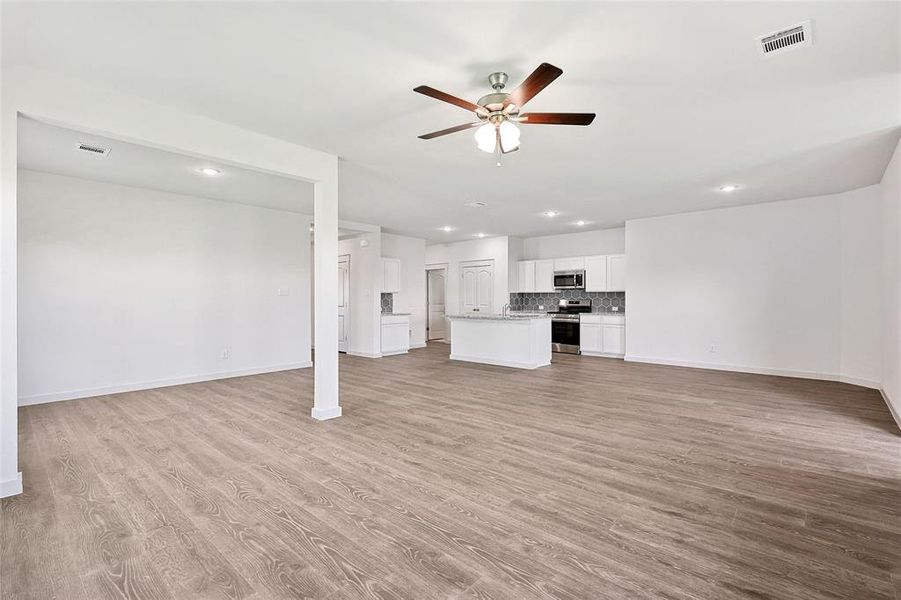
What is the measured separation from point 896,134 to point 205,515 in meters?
6.23

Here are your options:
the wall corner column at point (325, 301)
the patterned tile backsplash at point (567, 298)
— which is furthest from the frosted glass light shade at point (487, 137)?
the patterned tile backsplash at point (567, 298)

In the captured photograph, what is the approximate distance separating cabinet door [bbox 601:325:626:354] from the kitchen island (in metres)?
1.56

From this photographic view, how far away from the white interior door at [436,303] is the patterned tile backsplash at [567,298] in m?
2.47

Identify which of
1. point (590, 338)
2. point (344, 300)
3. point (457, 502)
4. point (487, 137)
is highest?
point (487, 137)

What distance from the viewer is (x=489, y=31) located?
2.29 meters

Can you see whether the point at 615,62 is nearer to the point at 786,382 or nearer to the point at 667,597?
the point at 667,597

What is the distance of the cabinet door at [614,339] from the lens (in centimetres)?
834

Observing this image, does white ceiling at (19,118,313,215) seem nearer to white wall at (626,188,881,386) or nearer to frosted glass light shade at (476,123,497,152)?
frosted glass light shade at (476,123,497,152)

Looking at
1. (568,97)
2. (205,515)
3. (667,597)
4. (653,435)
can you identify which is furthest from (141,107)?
(653,435)

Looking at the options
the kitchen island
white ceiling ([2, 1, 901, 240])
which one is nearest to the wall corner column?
white ceiling ([2, 1, 901, 240])

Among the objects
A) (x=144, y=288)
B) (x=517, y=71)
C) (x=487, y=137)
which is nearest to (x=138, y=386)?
(x=144, y=288)

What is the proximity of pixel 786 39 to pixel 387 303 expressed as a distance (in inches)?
319

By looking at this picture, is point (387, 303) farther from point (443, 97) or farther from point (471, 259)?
point (443, 97)

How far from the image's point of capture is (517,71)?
2686mm
